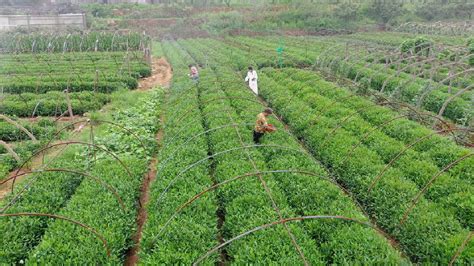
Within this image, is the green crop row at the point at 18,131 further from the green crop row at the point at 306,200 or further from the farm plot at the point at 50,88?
the green crop row at the point at 306,200

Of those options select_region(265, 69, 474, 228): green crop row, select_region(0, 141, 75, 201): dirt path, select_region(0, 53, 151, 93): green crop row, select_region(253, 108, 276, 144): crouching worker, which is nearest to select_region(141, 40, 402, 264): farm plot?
select_region(253, 108, 276, 144): crouching worker

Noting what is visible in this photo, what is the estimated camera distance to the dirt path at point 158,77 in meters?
24.0

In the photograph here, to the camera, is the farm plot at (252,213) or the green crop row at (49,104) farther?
the green crop row at (49,104)

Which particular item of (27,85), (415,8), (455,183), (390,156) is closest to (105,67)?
(27,85)

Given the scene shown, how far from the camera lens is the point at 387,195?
826cm

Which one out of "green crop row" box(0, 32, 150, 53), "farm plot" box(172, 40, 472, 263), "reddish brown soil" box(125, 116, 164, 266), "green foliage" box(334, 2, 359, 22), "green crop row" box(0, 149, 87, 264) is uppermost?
"green foliage" box(334, 2, 359, 22)

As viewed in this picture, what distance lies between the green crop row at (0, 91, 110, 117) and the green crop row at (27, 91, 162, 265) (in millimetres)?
6239

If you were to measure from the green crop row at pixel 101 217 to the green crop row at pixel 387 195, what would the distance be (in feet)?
19.5

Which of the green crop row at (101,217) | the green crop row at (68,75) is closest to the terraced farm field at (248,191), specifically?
the green crop row at (101,217)

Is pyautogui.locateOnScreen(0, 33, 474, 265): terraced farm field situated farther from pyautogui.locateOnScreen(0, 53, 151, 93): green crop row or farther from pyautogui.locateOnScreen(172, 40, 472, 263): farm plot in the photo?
pyautogui.locateOnScreen(0, 53, 151, 93): green crop row

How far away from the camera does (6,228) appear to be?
23.4 ft

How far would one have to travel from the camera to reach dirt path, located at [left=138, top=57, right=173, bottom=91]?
24.0 m

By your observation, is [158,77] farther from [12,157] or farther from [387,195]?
[387,195]

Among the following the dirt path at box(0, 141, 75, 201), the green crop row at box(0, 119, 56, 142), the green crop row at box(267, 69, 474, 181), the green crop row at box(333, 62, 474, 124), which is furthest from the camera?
the green crop row at box(333, 62, 474, 124)
